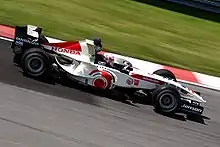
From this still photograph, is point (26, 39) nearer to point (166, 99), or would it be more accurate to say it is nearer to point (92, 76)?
point (92, 76)

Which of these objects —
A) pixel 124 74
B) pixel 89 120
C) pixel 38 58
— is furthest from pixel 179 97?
pixel 38 58

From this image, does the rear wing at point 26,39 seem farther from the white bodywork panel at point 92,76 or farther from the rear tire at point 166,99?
the rear tire at point 166,99

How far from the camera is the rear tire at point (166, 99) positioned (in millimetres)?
10883

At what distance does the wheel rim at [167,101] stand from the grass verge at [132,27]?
452cm

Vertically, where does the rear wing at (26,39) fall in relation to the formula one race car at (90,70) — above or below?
above

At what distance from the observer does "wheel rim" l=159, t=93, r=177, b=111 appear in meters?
10.9

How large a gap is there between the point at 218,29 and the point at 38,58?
12507mm

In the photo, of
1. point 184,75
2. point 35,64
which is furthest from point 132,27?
point 35,64

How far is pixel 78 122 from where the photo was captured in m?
9.38

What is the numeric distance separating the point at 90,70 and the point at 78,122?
1.77 metres

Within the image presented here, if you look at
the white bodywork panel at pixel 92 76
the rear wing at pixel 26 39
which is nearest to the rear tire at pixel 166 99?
the white bodywork panel at pixel 92 76

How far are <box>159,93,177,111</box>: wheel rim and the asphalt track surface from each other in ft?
0.80

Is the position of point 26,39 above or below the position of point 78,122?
above

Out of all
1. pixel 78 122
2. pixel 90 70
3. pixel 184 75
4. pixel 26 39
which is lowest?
pixel 78 122
